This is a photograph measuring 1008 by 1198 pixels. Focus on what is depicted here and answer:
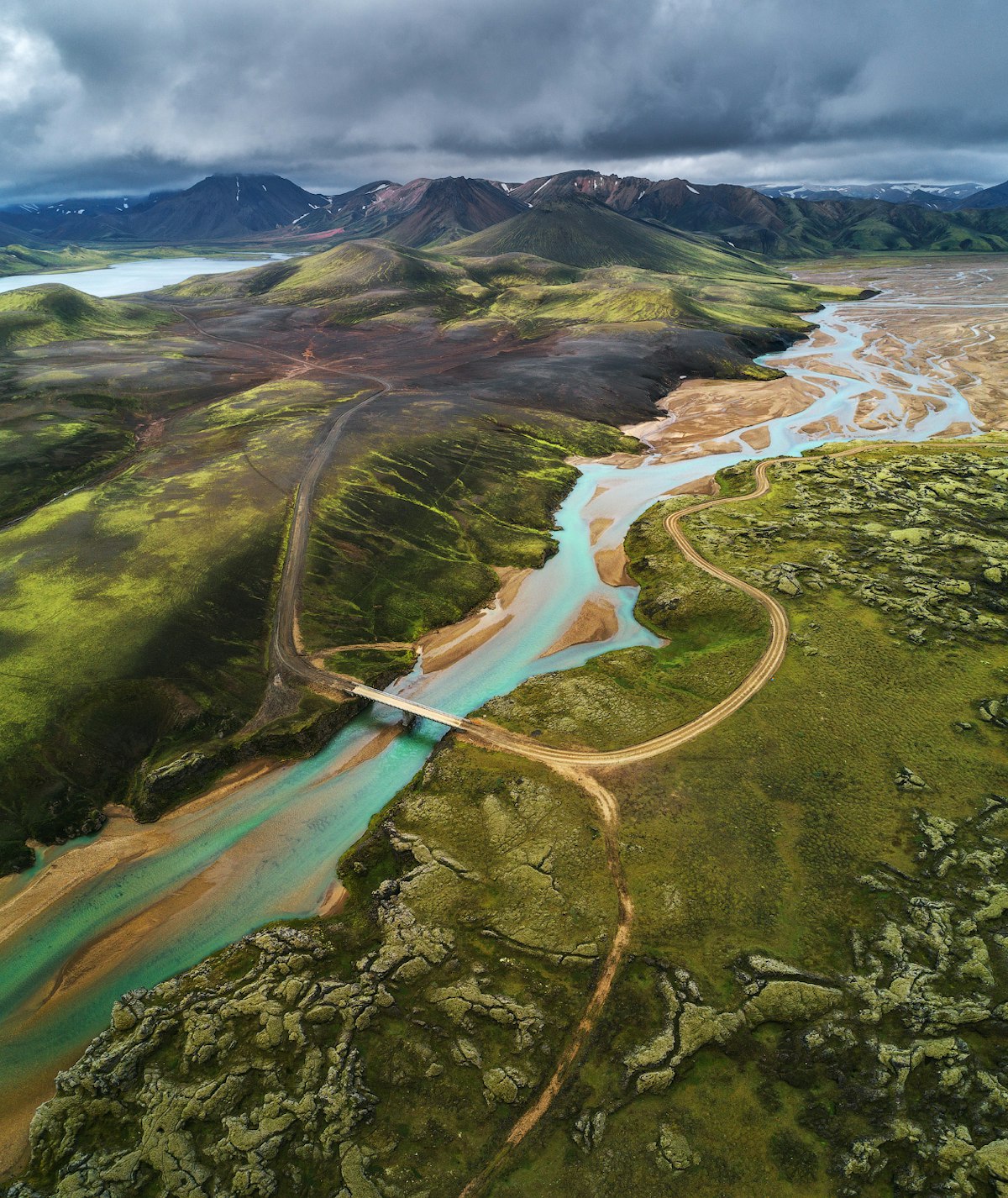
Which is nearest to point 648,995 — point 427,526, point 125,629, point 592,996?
point 592,996

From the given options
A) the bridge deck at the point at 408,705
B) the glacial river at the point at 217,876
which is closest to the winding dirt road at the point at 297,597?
the bridge deck at the point at 408,705

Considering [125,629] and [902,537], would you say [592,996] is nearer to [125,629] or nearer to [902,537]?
[125,629]

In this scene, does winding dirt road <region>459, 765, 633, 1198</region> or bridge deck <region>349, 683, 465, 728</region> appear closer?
winding dirt road <region>459, 765, 633, 1198</region>

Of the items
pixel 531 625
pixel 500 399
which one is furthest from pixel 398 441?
pixel 531 625

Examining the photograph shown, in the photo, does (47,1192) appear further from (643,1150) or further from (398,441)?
(398,441)

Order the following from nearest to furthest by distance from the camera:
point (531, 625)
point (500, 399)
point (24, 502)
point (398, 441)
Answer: point (531, 625), point (24, 502), point (398, 441), point (500, 399)

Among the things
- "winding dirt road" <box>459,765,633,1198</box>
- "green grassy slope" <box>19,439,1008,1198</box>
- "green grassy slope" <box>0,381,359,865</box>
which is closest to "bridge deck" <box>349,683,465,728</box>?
"green grassy slope" <box>19,439,1008,1198</box>

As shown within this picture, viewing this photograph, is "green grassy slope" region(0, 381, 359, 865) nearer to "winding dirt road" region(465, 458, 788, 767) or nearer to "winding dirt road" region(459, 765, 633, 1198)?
"winding dirt road" region(465, 458, 788, 767)

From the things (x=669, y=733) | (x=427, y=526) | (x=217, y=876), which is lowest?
(x=217, y=876)
